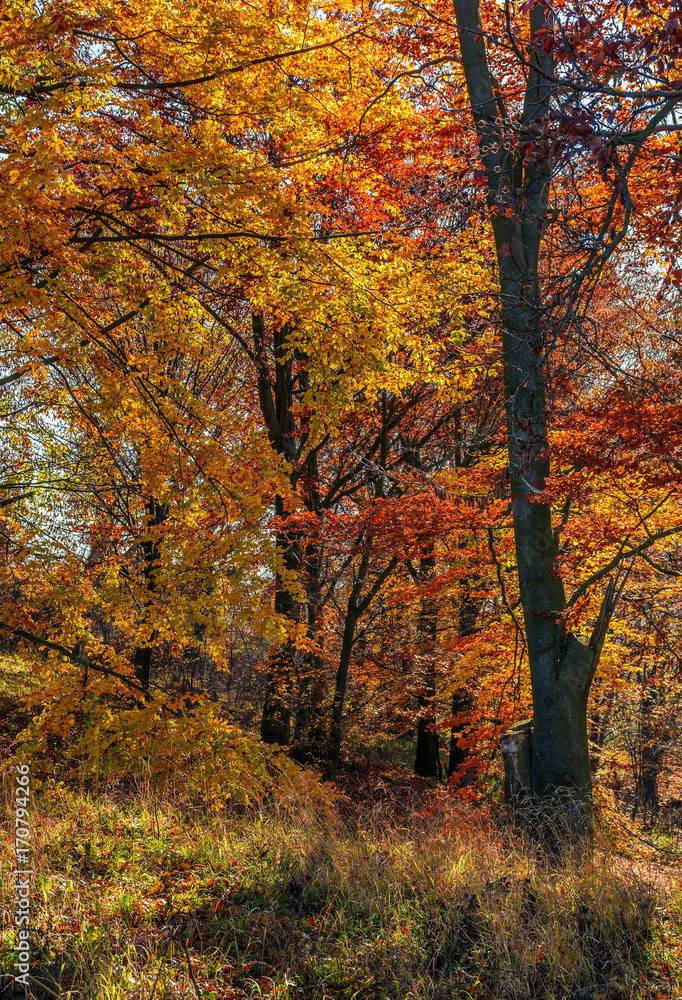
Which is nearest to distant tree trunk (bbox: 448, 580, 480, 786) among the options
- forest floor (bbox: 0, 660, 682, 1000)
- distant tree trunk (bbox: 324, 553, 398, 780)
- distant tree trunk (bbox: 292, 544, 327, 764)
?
distant tree trunk (bbox: 324, 553, 398, 780)

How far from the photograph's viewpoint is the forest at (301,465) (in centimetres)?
386

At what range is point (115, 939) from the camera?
3742 mm

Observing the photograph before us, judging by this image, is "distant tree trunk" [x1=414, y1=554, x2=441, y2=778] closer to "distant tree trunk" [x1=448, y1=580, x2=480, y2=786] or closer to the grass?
"distant tree trunk" [x1=448, y1=580, x2=480, y2=786]

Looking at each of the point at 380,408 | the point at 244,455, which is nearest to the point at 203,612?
the point at 244,455

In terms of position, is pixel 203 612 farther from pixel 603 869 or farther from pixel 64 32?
pixel 64 32

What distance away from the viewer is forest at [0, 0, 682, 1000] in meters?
3.86

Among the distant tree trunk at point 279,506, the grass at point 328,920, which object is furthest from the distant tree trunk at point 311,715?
the grass at point 328,920

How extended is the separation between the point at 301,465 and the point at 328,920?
325 inches

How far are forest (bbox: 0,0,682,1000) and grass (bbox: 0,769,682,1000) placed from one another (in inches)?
0.9

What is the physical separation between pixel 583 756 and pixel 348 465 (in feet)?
25.9

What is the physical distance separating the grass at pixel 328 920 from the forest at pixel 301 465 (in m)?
0.02

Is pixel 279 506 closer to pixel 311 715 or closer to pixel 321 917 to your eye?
pixel 311 715

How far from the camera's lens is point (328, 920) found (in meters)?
4.17

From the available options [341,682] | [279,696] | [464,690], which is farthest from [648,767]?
[279,696]
